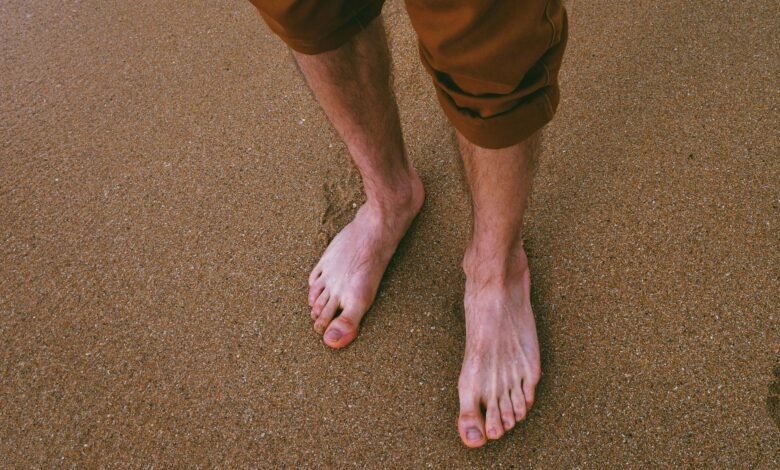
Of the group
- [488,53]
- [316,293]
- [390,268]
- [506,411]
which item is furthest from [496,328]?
[488,53]

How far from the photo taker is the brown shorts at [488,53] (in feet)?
1.87

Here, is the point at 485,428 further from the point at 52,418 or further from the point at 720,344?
the point at 52,418

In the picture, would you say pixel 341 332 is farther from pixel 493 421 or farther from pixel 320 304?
pixel 493 421

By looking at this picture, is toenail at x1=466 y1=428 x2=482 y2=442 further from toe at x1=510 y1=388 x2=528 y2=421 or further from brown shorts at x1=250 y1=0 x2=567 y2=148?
brown shorts at x1=250 y1=0 x2=567 y2=148

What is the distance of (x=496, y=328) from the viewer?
3.37 ft

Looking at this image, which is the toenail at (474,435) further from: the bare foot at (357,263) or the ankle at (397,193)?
the ankle at (397,193)

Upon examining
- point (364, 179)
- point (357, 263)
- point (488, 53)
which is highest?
point (488, 53)

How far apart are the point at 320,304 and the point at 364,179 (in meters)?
0.28

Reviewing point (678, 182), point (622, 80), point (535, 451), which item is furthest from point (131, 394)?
point (622, 80)

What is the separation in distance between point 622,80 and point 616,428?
0.89m

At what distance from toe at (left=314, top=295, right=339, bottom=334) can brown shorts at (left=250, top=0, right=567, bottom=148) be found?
55cm

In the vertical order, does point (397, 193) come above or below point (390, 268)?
above

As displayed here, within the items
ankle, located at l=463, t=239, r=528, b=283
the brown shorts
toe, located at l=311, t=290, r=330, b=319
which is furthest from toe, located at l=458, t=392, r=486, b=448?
the brown shorts

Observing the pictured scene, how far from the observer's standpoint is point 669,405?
0.96m
